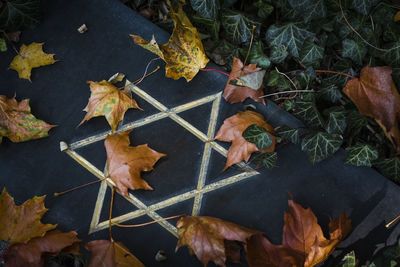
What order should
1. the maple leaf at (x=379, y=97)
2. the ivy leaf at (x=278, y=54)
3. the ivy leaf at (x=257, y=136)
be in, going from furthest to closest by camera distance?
the ivy leaf at (x=278, y=54) < the ivy leaf at (x=257, y=136) < the maple leaf at (x=379, y=97)

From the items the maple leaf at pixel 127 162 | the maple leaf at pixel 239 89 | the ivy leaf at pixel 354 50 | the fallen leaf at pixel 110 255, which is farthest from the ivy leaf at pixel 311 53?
the fallen leaf at pixel 110 255

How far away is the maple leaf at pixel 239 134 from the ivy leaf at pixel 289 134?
50mm

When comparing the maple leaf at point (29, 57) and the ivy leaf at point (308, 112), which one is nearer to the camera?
the ivy leaf at point (308, 112)

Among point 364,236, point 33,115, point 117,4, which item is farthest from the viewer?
point 117,4

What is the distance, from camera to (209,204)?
6.07 ft

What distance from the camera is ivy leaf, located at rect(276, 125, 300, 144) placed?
1771mm

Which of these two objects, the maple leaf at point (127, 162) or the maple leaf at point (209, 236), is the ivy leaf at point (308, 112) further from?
the maple leaf at point (127, 162)

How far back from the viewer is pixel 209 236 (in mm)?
1638

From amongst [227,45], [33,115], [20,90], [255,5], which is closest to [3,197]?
[33,115]

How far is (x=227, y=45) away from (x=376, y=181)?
3.43 ft

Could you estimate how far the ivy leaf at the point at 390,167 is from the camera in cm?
177

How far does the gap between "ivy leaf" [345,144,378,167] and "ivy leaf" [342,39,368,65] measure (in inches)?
16.4

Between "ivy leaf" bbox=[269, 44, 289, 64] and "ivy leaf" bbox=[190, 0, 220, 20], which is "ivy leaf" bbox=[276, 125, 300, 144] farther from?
"ivy leaf" bbox=[190, 0, 220, 20]

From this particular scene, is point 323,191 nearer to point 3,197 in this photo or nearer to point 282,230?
point 282,230
